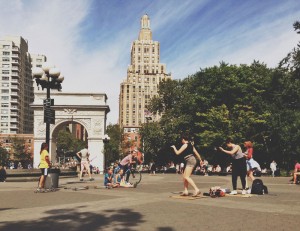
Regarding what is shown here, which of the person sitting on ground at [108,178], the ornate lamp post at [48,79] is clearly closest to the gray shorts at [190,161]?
the person sitting on ground at [108,178]

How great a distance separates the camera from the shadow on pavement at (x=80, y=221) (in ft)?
20.8

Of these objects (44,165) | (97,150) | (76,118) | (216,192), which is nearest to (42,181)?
(44,165)

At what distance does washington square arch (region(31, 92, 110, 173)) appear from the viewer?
4716 centimetres

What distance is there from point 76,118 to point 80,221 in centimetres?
4133

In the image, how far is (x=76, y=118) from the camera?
4750 cm

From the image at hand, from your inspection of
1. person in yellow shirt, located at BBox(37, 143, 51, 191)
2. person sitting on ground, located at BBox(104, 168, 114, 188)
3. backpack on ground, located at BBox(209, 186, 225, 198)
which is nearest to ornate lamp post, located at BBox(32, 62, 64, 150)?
person in yellow shirt, located at BBox(37, 143, 51, 191)

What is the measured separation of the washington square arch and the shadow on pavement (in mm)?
39415

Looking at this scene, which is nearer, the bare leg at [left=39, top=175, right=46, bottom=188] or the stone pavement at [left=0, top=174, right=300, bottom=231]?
the stone pavement at [left=0, top=174, right=300, bottom=231]

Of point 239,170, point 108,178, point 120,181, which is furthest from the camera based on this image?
point 120,181

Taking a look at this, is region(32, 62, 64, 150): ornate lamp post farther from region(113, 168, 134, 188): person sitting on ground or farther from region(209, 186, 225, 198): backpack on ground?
region(209, 186, 225, 198): backpack on ground

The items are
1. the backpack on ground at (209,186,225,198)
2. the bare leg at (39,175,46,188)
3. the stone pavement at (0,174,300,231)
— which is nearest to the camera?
the stone pavement at (0,174,300,231)

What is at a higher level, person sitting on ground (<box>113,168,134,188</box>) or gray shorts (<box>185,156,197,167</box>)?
gray shorts (<box>185,156,197,167</box>)

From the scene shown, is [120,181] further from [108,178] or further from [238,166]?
[238,166]

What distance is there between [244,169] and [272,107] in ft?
90.7
